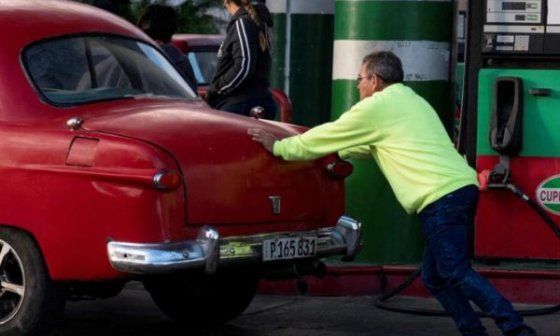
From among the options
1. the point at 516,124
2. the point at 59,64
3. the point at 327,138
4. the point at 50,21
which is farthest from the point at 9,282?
the point at 516,124

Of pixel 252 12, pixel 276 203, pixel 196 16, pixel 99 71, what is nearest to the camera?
pixel 276 203

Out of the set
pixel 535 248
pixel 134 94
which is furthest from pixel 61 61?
pixel 535 248

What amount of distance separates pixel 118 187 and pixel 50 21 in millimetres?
1431

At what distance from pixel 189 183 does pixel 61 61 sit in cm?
125

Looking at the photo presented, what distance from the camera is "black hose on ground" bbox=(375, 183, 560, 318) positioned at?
30.7 ft

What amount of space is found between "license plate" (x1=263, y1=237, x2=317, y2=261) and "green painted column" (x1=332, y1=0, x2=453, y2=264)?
234 centimetres

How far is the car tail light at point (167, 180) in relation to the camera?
284 inches

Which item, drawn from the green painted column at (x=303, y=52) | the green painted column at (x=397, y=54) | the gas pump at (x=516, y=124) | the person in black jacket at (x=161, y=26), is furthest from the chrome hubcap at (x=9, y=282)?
the green painted column at (x=303, y=52)

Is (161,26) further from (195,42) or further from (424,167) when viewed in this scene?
(195,42)

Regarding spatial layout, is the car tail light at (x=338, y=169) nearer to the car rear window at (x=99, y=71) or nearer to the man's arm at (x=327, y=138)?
the man's arm at (x=327, y=138)

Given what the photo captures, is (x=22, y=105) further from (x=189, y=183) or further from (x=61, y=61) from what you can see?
(x=189, y=183)

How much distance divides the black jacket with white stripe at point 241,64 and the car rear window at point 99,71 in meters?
1.67

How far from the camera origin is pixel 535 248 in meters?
10.1

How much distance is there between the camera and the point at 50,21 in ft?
27.3
